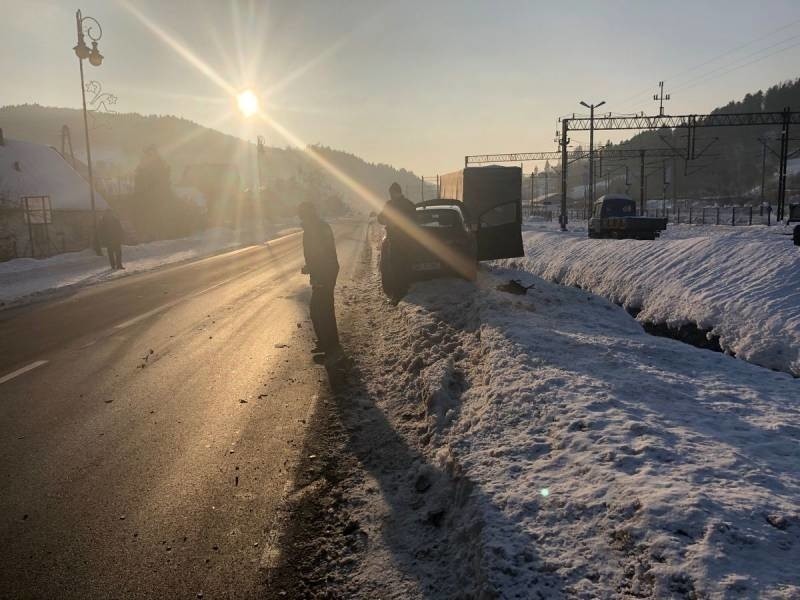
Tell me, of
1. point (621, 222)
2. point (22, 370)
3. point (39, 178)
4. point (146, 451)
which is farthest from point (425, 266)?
point (39, 178)

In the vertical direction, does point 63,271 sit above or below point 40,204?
below

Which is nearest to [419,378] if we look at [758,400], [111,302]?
[758,400]

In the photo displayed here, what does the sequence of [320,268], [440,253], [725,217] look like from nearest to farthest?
[320,268] < [440,253] < [725,217]

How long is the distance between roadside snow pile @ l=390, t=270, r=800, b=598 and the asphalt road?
136 cm

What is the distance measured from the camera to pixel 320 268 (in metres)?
7.98

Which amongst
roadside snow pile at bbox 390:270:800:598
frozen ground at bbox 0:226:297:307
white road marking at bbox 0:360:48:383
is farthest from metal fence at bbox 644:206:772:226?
white road marking at bbox 0:360:48:383

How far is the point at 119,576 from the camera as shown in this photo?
3037 mm

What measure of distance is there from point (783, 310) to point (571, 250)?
38.6 feet

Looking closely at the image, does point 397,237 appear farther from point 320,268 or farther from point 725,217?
point 725,217

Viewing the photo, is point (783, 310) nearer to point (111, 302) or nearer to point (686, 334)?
point (686, 334)

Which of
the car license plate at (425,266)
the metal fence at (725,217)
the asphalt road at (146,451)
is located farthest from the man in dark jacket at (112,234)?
the metal fence at (725,217)

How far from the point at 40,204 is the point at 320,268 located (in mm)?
32095

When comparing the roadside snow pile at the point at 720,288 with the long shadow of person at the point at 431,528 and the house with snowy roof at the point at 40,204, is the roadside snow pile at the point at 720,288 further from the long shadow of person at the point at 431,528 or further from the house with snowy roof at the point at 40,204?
the house with snowy roof at the point at 40,204

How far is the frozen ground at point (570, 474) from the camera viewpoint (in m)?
2.57
